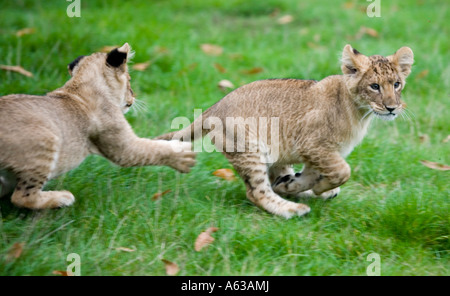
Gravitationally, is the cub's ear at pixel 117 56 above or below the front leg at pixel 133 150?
above

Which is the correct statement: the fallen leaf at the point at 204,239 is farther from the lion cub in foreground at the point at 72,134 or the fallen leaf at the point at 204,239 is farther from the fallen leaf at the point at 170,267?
the lion cub in foreground at the point at 72,134

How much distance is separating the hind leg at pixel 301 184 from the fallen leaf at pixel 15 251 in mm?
2378

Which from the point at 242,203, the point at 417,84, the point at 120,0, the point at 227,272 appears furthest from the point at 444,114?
the point at 120,0

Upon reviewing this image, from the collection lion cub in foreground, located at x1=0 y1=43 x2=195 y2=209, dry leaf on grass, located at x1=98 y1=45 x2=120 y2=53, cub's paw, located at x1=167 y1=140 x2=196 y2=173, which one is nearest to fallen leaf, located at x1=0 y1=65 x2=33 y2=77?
dry leaf on grass, located at x1=98 y1=45 x2=120 y2=53

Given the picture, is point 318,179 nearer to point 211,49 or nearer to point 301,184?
point 301,184

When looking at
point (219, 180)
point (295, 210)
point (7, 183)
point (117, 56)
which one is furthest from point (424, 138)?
point (7, 183)

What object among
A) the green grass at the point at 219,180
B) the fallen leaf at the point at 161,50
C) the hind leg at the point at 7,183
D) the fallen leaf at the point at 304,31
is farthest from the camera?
the fallen leaf at the point at 304,31

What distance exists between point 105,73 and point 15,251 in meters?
1.84

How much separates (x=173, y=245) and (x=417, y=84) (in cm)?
483

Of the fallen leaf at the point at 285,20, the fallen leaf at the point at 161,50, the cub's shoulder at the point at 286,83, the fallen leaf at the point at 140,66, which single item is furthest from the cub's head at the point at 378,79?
the fallen leaf at the point at 285,20

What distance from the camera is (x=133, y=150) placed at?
515 centimetres

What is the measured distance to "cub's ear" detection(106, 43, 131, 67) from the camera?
5.27m

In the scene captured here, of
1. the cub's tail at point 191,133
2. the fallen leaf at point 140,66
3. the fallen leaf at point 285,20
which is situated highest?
the fallen leaf at point 285,20

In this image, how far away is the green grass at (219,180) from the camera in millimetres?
4422
